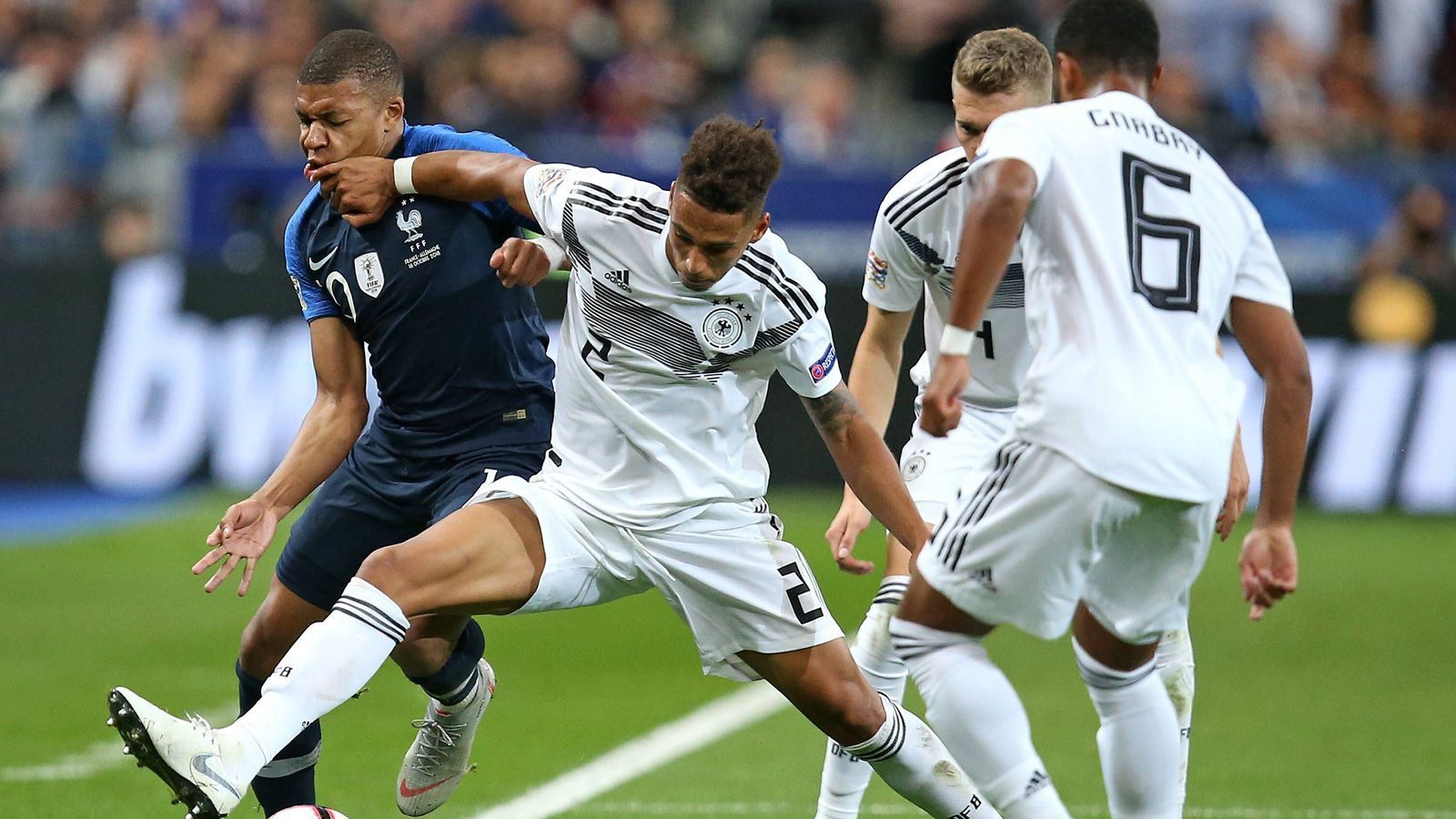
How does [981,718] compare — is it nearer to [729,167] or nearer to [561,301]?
[729,167]

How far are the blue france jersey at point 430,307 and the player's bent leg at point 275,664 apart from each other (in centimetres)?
59

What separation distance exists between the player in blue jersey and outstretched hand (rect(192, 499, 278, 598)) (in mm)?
125

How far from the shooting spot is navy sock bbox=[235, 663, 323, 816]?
18.4ft

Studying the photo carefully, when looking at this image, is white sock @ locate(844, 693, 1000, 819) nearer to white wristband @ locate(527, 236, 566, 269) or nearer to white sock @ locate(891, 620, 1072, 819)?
white sock @ locate(891, 620, 1072, 819)

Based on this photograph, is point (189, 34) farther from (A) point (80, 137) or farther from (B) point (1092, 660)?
(B) point (1092, 660)

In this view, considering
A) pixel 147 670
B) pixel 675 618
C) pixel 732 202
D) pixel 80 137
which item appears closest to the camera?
pixel 732 202

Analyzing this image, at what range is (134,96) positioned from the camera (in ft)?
53.5

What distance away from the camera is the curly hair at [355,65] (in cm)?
563

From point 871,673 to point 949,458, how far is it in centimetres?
71

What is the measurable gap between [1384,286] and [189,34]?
10.4 metres

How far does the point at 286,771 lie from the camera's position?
564cm

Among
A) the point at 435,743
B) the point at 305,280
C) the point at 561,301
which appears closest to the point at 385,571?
the point at 435,743

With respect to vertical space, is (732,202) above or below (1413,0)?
above

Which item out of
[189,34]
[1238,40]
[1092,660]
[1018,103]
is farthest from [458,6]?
[1092,660]
